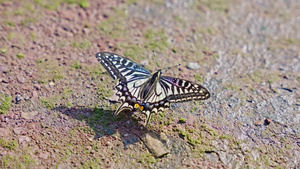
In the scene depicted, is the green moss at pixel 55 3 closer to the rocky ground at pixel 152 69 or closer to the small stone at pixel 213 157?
the rocky ground at pixel 152 69

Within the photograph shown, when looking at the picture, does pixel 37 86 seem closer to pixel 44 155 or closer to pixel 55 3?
pixel 44 155

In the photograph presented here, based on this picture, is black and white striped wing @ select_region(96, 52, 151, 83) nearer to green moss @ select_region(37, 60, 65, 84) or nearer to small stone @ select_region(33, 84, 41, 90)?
green moss @ select_region(37, 60, 65, 84)

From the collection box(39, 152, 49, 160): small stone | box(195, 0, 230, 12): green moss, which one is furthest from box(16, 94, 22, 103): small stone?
box(195, 0, 230, 12): green moss

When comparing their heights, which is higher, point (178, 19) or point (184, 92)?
point (178, 19)

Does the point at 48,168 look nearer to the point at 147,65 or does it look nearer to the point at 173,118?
the point at 173,118

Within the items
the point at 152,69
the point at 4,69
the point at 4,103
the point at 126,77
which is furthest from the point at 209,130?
the point at 4,69

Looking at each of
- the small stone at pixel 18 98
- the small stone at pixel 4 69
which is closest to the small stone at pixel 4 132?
the small stone at pixel 18 98
